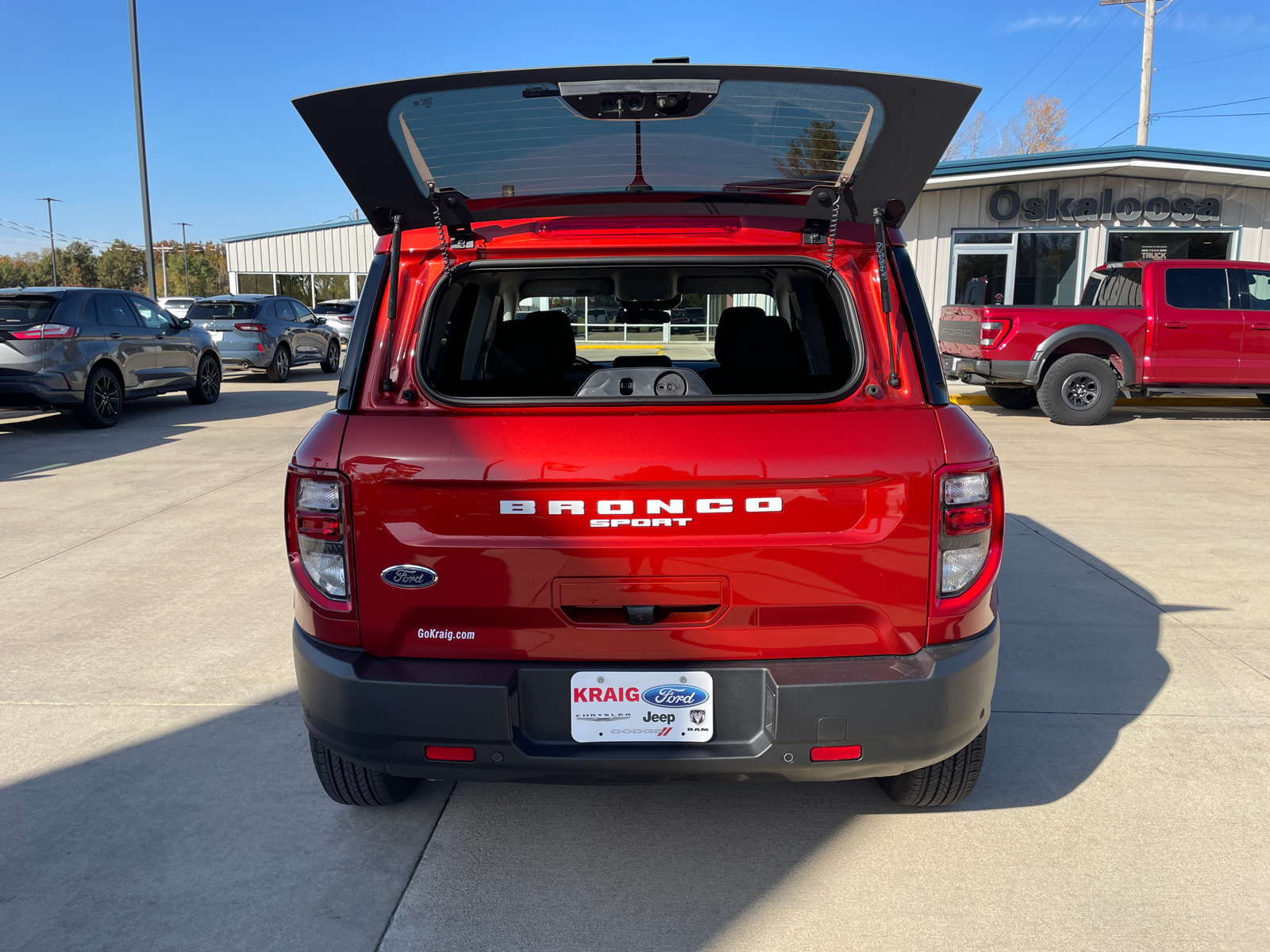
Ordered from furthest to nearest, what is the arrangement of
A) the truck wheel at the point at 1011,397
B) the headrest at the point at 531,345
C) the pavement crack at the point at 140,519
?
the truck wheel at the point at 1011,397, the pavement crack at the point at 140,519, the headrest at the point at 531,345

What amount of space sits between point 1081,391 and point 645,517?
10767 mm

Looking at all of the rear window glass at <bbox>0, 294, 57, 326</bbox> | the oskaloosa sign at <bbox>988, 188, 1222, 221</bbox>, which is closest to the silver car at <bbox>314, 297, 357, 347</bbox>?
the rear window glass at <bbox>0, 294, 57, 326</bbox>

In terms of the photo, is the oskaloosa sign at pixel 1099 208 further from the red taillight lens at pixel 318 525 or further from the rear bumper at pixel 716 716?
the red taillight lens at pixel 318 525

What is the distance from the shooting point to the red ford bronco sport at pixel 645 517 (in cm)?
225

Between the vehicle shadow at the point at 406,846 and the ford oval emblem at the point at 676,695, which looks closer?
the ford oval emblem at the point at 676,695

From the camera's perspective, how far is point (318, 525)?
235cm

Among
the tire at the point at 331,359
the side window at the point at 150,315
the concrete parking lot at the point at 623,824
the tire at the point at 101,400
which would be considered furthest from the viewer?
the tire at the point at 331,359

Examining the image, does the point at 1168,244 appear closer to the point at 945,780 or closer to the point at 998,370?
the point at 998,370

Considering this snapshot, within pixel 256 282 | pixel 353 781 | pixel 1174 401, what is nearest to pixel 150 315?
pixel 353 781

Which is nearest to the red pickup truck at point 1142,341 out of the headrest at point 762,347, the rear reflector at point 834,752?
the headrest at point 762,347

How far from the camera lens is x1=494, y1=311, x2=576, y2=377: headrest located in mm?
3486

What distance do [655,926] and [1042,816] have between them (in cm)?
131

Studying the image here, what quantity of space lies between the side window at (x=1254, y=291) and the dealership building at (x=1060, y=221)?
6215mm

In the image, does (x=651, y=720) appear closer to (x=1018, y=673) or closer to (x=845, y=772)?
(x=845, y=772)
